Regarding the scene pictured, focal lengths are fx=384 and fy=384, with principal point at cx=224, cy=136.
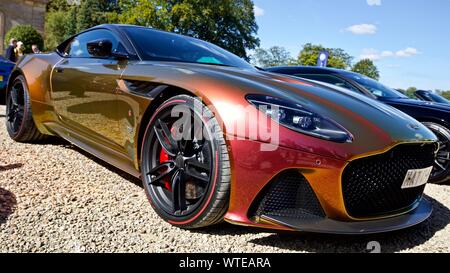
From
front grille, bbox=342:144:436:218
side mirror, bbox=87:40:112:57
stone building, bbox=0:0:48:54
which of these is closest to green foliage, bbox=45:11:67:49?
stone building, bbox=0:0:48:54

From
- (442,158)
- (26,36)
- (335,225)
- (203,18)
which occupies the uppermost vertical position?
(203,18)

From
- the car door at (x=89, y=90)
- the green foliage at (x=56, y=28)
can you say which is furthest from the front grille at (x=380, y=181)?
the green foliage at (x=56, y=28)

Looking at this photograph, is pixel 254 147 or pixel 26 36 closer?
pixel 254 147

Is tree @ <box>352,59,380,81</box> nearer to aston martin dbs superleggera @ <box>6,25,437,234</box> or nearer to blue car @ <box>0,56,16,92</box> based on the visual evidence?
blue car @ <box>0,56,16,92</box>

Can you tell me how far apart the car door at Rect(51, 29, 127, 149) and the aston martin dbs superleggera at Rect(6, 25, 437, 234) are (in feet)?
0.05

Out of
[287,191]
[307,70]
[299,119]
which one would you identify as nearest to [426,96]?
[307,70]

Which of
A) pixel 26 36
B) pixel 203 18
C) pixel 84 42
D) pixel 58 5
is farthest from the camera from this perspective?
pixel 58 5

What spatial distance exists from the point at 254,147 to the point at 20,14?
33.0m

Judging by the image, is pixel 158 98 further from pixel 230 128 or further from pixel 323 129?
pixel 323 129

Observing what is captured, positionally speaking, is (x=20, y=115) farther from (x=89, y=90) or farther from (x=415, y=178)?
(x=415, y=178)

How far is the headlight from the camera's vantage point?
71.6 inches

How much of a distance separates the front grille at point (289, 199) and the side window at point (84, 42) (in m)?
1.74

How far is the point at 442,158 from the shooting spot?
14.0 ft
